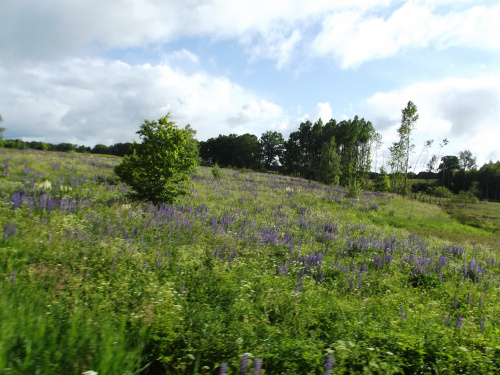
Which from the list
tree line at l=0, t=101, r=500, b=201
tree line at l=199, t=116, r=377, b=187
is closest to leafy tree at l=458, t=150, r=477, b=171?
tree line at l=0, t=101, r=500, b=201

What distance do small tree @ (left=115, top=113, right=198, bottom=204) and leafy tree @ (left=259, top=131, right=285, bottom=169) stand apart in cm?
8259

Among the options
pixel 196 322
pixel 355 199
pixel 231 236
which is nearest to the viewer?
pixel 196 322

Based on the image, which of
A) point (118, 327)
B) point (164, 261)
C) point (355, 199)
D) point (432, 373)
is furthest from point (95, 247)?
point (355, 199)

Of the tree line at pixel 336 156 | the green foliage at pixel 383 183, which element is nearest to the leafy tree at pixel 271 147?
the tree line at pixel 336 156

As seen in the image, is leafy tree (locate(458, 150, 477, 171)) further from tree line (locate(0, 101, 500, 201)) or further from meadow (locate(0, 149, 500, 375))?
meadow (locate(0, 149, 500, 375))

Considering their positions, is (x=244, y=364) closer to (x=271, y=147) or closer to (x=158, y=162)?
(x=158, y=162)

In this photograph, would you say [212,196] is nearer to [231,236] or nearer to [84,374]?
[231,236]

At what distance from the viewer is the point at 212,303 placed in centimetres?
452

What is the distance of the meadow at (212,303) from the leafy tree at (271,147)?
279ft

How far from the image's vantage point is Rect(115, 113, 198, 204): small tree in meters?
10.2

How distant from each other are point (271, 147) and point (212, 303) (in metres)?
89.9

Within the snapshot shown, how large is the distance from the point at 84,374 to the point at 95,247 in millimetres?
3456

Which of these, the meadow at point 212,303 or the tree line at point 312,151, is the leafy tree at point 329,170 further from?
the meadow at point 212,303

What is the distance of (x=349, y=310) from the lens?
4.69 metres
